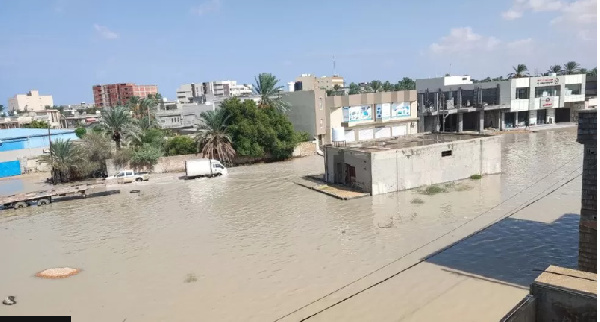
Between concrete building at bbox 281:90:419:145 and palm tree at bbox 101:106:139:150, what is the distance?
1827 centimetres

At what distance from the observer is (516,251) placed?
17031 millimetres

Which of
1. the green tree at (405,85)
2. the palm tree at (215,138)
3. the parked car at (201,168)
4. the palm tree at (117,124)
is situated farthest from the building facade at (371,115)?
the green tree at (405,85)

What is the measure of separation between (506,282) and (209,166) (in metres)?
28.6

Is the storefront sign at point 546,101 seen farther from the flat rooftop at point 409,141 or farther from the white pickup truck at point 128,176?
the white pickup truck at point 128,176

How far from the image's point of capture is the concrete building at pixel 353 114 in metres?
48.9

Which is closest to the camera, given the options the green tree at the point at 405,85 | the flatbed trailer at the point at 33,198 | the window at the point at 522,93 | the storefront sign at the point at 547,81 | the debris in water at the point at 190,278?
the debris in water at the point at 190,278

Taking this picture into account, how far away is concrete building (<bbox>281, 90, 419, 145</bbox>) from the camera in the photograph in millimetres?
48938

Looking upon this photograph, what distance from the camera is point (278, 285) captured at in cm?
1543

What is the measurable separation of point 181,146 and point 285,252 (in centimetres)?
2873

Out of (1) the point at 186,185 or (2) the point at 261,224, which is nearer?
(2) the point at 261,224

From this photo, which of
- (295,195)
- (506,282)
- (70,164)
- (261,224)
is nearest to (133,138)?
(70,164)

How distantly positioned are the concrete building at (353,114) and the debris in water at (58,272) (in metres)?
33.0

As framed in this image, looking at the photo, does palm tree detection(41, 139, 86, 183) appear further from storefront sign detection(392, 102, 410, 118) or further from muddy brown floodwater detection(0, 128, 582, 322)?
storefront sign detection(392, 102, 410, 118)

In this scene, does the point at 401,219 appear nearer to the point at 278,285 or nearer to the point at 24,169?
the point at 278,285
